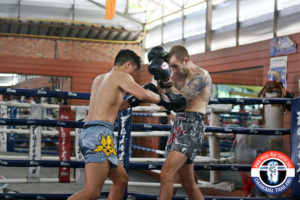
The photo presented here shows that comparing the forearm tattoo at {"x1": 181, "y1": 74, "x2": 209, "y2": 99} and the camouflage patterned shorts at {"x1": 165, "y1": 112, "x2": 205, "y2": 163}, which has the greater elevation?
the forearm tattoo at {"x1": 181, "y1": 74, "x2": 209, "y2": 99}

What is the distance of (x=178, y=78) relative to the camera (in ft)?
10.2

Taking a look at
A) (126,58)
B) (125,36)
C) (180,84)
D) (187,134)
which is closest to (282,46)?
(180,84)

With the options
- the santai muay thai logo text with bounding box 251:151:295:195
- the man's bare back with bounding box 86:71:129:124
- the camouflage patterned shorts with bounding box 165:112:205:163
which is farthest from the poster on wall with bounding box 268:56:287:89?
the man's bare back with bounding box 86:71:129:124

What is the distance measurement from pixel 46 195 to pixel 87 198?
590 mm

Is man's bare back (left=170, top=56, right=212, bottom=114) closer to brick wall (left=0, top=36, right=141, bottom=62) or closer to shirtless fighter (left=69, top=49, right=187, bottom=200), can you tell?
shirtless fighter (left=69, top=49, right=187, bottom=200)

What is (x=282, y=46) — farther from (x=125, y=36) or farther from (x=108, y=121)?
(x=125, y=36)

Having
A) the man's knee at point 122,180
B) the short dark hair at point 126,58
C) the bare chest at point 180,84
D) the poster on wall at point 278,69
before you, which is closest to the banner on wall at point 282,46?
the poster on wall at point 278,69

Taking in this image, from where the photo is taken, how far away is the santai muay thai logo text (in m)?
3.30

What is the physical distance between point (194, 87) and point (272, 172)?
3.53 feet

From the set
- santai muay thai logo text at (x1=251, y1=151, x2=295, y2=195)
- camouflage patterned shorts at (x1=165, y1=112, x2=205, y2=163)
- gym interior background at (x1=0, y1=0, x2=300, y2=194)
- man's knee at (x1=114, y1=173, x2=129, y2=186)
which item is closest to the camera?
man's knee at (x1=114, y1=173, x2=129, y2=186)

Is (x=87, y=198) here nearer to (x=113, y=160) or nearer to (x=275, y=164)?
(x=113, y=160)

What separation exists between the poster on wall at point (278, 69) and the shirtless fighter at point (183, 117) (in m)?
2.57

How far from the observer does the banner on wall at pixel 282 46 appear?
5445 millimetres

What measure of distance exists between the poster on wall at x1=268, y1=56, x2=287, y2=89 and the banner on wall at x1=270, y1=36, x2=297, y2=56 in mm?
82
